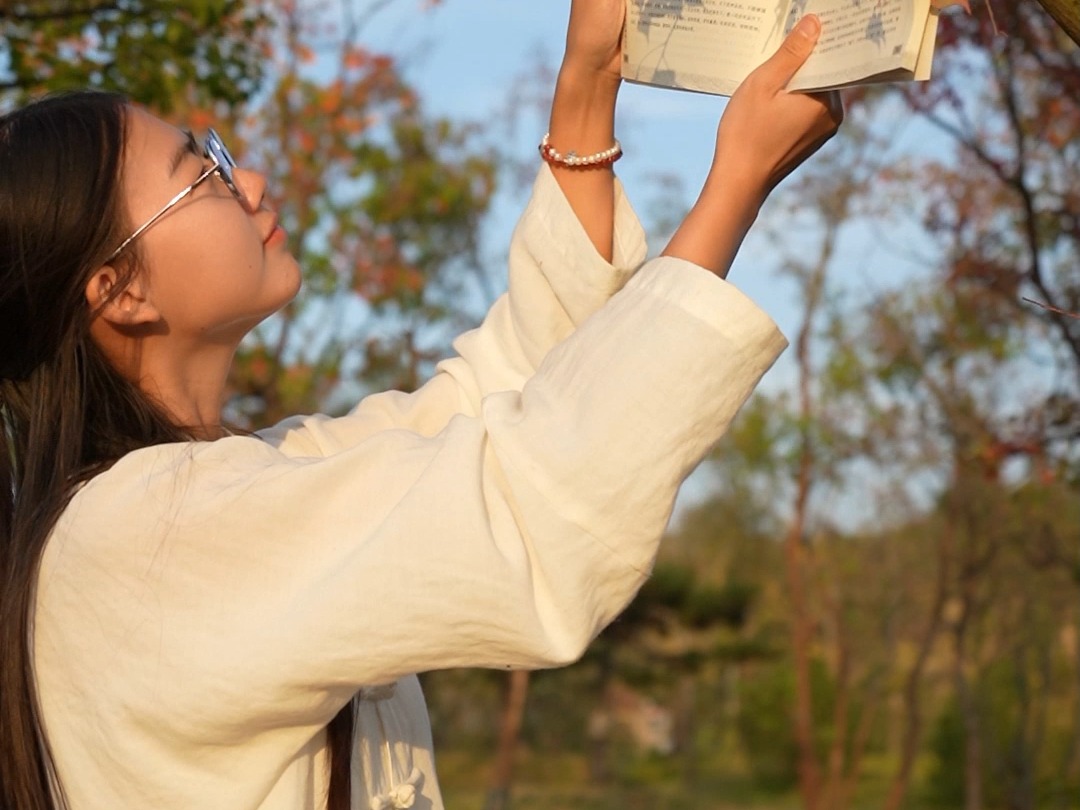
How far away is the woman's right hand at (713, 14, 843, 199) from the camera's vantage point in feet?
4.00

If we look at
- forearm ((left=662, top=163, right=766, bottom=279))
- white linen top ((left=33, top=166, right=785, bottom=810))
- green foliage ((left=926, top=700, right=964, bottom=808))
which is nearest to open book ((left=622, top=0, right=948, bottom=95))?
forearm ((left=662, top=163, right=766, bottom=279))

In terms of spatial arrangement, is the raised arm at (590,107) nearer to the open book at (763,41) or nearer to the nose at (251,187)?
the open book at (763,41)

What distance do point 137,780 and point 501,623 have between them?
40cm

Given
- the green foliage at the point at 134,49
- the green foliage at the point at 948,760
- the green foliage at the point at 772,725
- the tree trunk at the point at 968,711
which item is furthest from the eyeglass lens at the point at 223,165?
the green foliage at the point at 772,725

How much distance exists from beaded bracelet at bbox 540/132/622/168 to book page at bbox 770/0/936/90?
451 millimetres

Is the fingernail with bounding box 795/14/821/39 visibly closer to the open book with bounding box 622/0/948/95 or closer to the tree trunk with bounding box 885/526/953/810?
the open book with bounding box 622/0/948/95

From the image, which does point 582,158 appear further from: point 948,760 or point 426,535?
point 948,760

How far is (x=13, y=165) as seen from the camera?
4.69ft

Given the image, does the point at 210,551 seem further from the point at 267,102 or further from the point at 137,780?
the point at 267,102

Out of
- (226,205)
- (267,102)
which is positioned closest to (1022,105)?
(267,102)

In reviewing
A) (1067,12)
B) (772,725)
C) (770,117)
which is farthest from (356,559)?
(772,725)

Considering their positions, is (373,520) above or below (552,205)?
below

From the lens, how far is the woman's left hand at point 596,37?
1.53m

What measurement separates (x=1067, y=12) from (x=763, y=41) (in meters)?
0.27
